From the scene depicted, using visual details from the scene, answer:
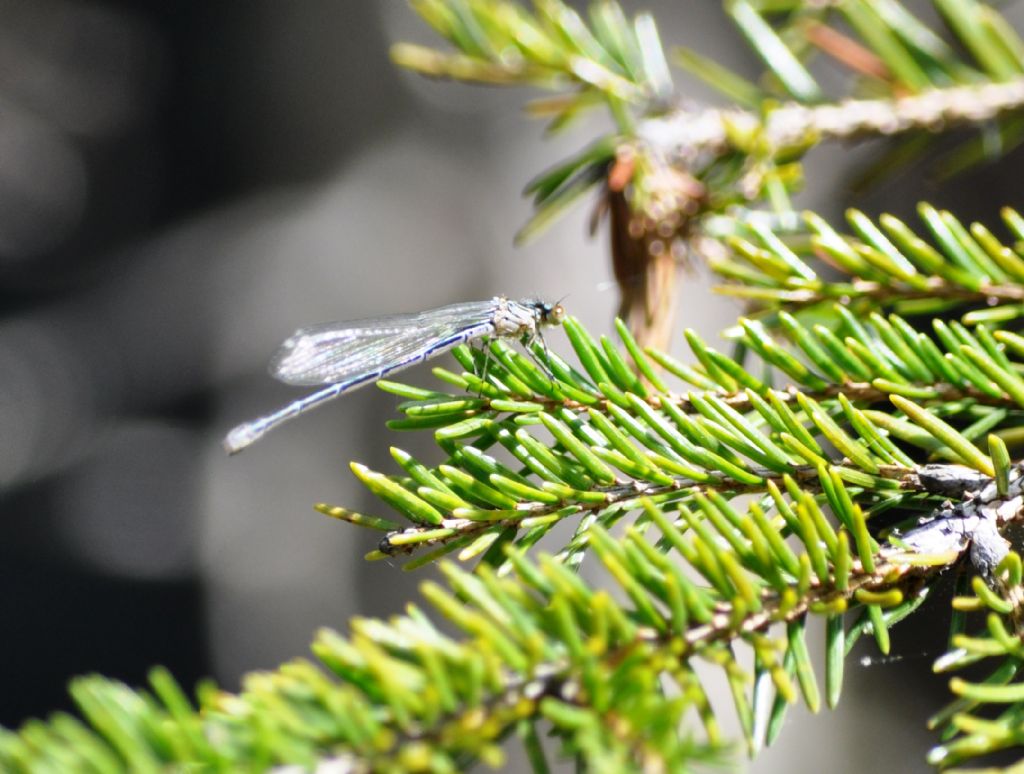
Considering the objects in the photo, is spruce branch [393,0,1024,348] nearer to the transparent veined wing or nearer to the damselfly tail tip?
the transparent veined wing

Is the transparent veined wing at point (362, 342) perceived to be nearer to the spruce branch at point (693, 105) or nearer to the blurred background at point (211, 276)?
the spruce branch at point (693, 105)

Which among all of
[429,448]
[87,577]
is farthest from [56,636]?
[429,448]

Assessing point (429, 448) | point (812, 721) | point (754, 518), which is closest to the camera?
point (754, 518)

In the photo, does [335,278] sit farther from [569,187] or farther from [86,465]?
[569,187]

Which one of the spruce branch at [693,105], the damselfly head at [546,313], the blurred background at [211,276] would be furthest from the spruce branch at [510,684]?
the blurred background at [211,276]

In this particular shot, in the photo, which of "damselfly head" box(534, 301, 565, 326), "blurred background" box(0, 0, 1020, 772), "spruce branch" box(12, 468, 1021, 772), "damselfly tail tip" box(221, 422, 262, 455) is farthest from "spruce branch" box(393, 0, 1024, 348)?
"blurred background" box(0, 0, 1020, 772)

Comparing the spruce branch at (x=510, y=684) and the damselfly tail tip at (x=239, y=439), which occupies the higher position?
the damselfly tail tip at (x=239, y=439)

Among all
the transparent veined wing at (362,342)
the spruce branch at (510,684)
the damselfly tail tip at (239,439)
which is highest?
the transparent veined wing at (362,342)
